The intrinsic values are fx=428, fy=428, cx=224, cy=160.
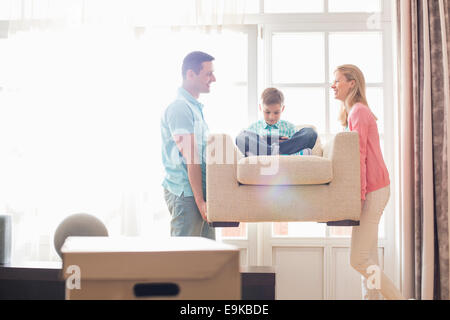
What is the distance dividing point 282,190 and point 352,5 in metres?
1.60

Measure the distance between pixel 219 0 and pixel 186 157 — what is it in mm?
1184

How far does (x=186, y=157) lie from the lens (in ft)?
5.78

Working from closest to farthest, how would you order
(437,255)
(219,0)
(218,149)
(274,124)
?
(218,149)
(274,124)
(437,255)
(219,0)

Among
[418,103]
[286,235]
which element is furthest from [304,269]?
[418,103]

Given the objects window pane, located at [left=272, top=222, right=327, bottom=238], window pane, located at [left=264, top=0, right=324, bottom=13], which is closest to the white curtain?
window pane, located at [left=264, top=0, right=324, bottom=13]

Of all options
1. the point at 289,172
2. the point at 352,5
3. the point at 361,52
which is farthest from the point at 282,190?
the point at 352,5

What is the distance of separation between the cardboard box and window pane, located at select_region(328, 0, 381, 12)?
2255mm

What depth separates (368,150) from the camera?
6.18 feet

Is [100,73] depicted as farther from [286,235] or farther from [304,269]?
[304,269]

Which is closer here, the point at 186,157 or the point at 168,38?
the point at 186,157

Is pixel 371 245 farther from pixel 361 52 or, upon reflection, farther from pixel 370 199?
pixel 361 52

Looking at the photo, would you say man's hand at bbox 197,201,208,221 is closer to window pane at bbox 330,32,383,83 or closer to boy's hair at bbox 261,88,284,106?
boy's hair at bbox 261,88,284,106

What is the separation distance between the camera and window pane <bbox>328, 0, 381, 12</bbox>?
8.64 feet

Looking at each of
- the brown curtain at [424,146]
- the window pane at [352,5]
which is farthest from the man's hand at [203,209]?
the window pane at [352,5]
